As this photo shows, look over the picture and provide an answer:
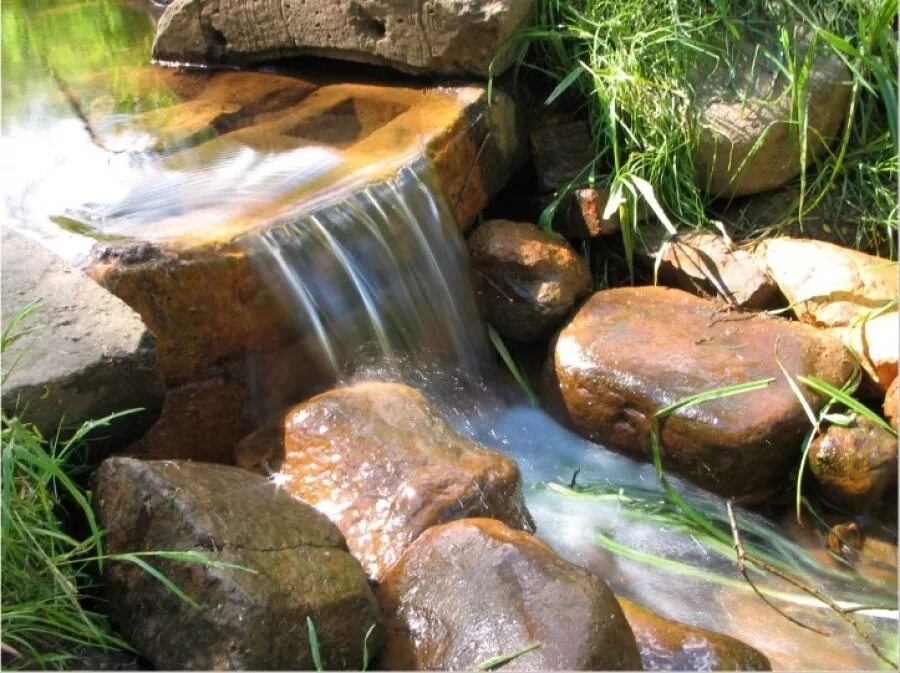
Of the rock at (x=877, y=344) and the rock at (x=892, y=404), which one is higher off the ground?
the rock at (x=877, y=344)

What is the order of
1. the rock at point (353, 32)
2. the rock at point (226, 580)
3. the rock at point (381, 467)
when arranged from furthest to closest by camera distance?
the rock at point (353, 32) → the rock at point (381, 467) → the rock at point (226, 580)

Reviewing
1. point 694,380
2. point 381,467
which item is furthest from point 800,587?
point 381,467

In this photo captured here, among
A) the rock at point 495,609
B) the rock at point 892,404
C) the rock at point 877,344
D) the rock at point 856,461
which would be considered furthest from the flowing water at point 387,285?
the rock at point 495,609

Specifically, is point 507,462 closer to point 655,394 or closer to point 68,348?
point 655,394

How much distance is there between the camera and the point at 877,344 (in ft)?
11.2

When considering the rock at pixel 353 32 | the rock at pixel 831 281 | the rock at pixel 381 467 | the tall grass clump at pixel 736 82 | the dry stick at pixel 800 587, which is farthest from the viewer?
the rock at pixel 353 32

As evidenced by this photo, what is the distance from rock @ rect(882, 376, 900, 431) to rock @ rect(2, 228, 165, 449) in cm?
224

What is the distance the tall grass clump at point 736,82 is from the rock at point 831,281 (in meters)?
0.25

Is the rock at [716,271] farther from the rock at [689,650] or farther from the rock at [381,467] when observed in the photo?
the rock at [689,650]

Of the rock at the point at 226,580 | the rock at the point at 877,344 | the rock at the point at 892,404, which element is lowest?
the rock at the point at 892,404

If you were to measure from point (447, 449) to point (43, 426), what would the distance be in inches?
40.7

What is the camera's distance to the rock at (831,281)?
356cm

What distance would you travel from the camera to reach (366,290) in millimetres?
3438

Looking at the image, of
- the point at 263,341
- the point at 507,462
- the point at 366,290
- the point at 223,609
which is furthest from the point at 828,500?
the point at 223,609
